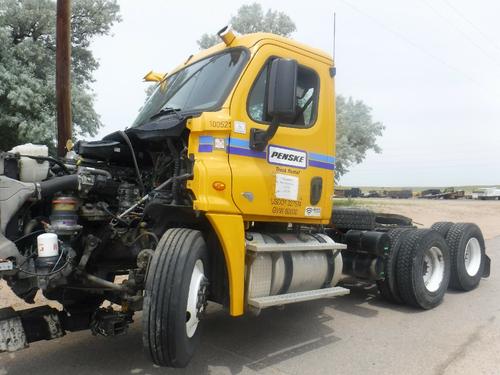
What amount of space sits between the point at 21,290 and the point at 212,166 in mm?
1783

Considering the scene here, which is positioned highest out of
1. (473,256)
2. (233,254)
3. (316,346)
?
(233,254)

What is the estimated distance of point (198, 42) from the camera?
89.3 ft

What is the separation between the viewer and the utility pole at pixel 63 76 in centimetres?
946

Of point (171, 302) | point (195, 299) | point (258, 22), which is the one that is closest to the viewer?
point (171, 302)

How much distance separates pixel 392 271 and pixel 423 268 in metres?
0.55

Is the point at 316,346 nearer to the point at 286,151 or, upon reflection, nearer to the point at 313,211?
the point at 313,211

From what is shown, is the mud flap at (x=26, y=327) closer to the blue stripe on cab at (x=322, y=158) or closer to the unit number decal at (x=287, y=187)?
the unit number decal at (x=287, y=187)

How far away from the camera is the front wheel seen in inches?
139

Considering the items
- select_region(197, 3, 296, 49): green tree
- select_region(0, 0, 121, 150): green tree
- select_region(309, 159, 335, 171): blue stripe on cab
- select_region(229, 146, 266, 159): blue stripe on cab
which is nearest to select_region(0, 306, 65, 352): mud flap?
select_region(229, 146, 266, 159): blue stripe on cab

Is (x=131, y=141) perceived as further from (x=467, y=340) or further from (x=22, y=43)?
(x=22, y=43)

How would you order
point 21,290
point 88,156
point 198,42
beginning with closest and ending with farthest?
point 21,290 < point 88,156 < point 198,42

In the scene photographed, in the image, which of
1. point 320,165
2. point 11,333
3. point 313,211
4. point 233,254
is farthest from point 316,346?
point 11,333

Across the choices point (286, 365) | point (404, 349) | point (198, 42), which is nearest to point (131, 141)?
point (286, 365)

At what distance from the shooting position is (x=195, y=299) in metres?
3.79
